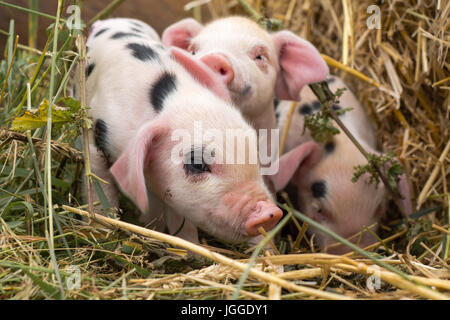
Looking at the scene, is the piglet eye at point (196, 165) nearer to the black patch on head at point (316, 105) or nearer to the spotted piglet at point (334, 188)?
the spotted piglet at point (334, 188)

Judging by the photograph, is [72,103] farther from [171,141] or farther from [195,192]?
[195,192]

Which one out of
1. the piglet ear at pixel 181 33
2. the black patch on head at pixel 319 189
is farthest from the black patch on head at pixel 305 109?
the piglet ear at pixel 181 33

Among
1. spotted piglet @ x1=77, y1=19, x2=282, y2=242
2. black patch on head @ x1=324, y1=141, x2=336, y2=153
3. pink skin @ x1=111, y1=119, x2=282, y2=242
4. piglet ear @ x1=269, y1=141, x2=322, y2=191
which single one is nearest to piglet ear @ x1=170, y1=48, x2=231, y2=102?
spotted piglet @ x1=77, y1=19, x2=282, y2=242

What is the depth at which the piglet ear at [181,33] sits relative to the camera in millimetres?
3127

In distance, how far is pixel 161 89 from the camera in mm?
2232

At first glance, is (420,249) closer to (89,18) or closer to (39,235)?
(39,235)

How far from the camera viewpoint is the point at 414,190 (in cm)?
314

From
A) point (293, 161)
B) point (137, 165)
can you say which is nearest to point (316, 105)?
point (293, 161)

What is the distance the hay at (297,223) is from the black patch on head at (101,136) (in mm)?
112

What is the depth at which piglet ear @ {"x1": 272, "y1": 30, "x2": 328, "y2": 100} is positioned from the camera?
9.54 ft

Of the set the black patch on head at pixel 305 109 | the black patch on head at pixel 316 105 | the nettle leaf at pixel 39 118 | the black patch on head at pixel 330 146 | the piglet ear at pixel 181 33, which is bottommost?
the black patch on head at pixel 330 146

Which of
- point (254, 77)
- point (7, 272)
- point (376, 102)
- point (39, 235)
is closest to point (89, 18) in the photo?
point (254, 77)
